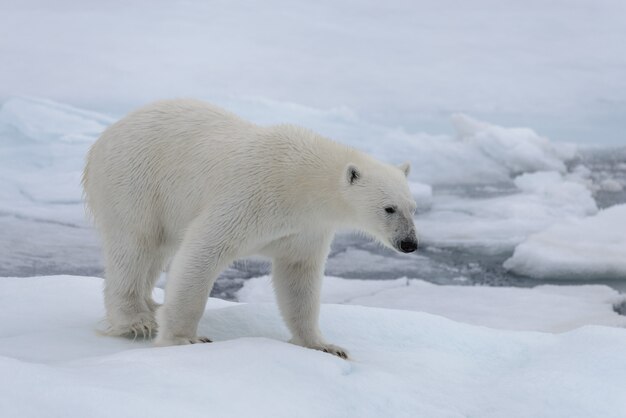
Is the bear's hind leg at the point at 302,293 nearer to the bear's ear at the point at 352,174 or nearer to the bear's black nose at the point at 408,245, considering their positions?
the bear's ear at the point at 352,174

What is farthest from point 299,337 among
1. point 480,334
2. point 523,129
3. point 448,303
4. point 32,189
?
point 523,129

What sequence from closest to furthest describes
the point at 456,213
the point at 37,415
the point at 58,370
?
the point at 37,415 → the point at 58,370 → the point at 456,213

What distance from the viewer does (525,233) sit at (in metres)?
10.6

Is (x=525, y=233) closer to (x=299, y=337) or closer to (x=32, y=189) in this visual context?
(x=32, y=189)

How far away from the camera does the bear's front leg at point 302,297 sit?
3.61 metres

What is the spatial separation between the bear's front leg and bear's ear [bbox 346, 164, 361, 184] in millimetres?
545

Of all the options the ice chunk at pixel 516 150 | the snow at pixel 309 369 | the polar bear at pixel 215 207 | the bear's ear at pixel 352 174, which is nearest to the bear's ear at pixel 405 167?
the polar bear at pixel 215 207

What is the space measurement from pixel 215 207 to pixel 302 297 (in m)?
0.64

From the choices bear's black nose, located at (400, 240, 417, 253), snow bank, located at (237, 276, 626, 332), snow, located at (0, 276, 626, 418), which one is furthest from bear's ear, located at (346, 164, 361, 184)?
snow bank, located at (237, 276, 626, 332)

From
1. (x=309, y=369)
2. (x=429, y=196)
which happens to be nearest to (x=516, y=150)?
(x=429, y=196)

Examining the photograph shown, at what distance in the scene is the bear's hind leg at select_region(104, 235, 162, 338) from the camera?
371 cm

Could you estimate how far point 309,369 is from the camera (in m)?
2.75

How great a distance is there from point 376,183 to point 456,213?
850 centimetres

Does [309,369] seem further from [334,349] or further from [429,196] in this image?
[429,196]
